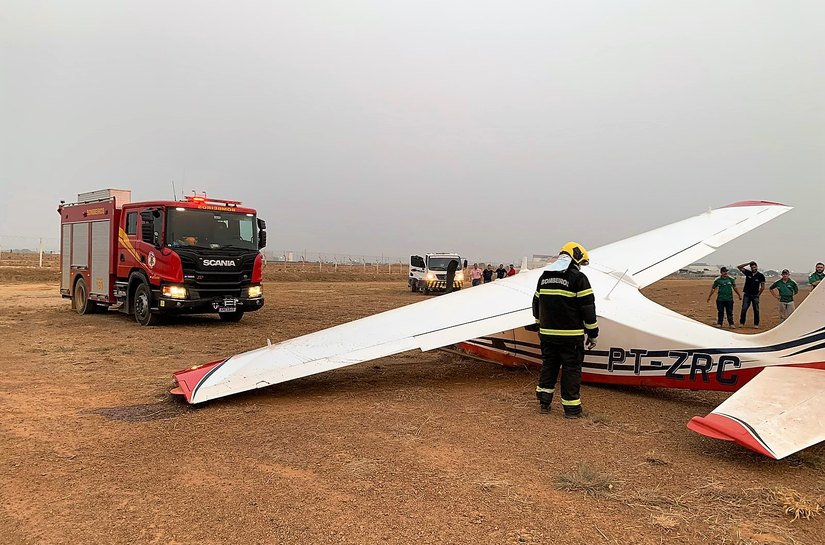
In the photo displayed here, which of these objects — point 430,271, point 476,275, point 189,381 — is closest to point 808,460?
point 189,381

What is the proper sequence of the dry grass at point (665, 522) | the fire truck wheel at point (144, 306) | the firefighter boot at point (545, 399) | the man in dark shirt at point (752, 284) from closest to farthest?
the dry grass at point (665, 522)
the firefighter boot at point (545, 399)
the fire truck wheel at point (144, 306)
the man in dark shirt at point (752, 284)

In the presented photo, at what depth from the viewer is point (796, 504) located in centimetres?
373

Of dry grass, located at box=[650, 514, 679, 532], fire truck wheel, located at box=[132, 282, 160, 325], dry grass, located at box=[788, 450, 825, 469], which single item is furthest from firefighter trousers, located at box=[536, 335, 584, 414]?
fire truck wheel, located at box=[132, 282, 160, 325]

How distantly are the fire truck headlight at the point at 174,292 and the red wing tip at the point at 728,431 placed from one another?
39.7ft

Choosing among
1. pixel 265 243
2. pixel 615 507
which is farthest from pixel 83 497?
pixel 265 243

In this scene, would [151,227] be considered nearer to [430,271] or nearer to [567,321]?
[567,321]

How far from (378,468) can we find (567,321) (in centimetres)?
268

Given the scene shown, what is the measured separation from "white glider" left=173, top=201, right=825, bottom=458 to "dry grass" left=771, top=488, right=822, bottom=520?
1.09ft

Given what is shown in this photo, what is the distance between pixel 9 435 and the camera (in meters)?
5.39

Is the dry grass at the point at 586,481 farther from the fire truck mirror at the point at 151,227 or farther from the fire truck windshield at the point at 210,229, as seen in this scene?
the fire truck mirror at the point at 151,227

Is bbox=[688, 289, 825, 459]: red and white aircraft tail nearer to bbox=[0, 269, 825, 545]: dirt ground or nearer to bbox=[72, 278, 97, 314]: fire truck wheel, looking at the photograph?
bbox=[0, 269, 825, 545]: dirt ground

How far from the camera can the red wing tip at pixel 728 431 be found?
396 cm

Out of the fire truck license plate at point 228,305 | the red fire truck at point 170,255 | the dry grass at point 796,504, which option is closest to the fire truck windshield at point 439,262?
the red fire truck at point 170,255

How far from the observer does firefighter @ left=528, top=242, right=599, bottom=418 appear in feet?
19.2
